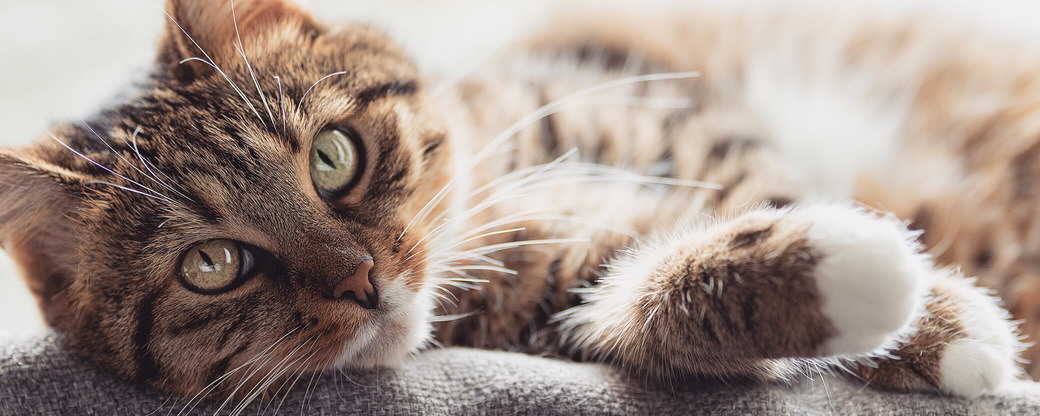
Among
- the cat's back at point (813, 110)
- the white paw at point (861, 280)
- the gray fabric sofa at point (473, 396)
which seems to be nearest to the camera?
the white paw at point (861, 280)

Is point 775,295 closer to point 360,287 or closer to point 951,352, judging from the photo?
point 951,352

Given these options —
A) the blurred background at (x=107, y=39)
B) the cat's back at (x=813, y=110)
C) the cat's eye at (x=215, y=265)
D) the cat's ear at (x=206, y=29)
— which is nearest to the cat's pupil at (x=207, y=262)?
the cat's eye at (x=215, y=265)

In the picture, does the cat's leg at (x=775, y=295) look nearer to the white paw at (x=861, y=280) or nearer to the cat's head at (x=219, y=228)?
the white paw at (x=861, y=280)

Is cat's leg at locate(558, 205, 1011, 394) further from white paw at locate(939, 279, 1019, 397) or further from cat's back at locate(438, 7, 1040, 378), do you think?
cat's back at locate(438, 7, 1040, 378)

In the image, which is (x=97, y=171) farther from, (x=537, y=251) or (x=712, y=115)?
(x=712, y=115)

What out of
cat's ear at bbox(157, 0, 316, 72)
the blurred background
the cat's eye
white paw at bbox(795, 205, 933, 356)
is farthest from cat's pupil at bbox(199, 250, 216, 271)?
white paw at bbox(795, 205, 933, 356)

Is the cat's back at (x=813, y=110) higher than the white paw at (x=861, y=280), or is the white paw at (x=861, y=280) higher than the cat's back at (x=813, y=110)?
the cat's back at (x=813, y=110)

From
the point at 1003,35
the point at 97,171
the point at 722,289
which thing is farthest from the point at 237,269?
the point at 1003,35

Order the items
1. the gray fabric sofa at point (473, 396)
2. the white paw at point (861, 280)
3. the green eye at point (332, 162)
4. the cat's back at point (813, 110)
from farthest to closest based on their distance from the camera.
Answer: the cat's back at point (813, 110)
the green eye at point (332, 162)
the gray fabric sofa at point (473, 396)
the white paw at point (861, 280)
